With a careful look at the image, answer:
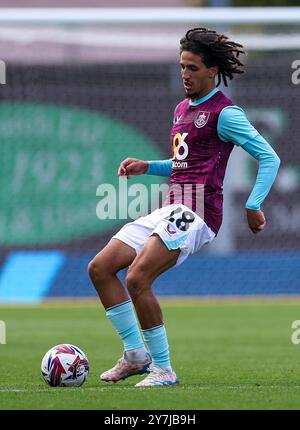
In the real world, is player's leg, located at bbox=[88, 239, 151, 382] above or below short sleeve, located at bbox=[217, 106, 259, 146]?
below

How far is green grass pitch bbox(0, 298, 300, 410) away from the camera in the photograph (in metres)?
6.28

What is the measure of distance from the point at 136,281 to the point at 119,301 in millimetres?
352

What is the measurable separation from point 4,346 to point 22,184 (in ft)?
22.7

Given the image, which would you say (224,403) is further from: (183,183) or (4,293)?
(4,293)

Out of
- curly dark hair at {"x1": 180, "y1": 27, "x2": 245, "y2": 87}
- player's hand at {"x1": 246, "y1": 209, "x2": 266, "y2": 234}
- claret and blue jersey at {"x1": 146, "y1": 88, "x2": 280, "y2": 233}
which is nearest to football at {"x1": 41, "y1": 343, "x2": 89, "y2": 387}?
claret and blue jersey at {"x1": 146, "y1": 88, "x2": 280, "y2": 233}

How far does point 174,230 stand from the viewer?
7.06 meters

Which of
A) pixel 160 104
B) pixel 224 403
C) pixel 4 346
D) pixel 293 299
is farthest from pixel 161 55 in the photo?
pixel 224 403

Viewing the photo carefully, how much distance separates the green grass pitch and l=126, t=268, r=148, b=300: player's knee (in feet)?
2.12

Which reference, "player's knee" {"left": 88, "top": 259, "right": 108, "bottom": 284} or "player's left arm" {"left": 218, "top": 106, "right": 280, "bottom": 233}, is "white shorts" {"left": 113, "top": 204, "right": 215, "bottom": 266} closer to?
"player's knee" {"left": 88, "top": 259, "right": 108, "bottom": 284}

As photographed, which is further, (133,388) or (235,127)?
(235,127)

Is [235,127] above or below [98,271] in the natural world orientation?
above

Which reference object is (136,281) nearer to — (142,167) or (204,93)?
(142,167)

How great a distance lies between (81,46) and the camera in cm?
1764

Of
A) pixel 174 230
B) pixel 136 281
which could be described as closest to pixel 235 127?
pixel 174 230
